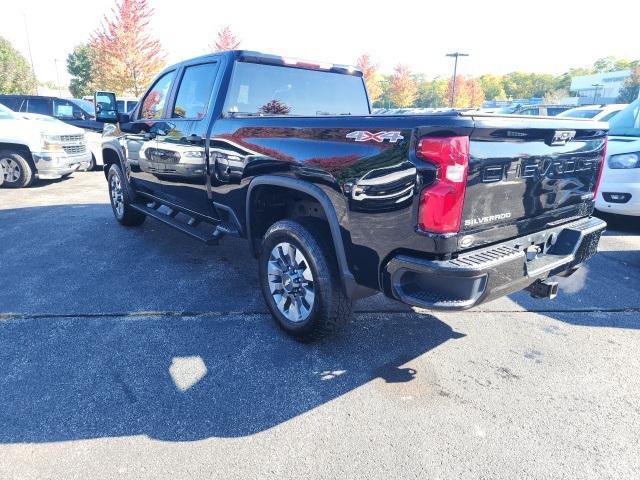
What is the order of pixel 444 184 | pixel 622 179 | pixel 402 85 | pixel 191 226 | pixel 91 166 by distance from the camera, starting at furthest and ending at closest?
pixel 402 85
pixel 91 166
pixel 622 179
pixel 191 226
pixel 444 184

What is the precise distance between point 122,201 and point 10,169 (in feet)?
16.4

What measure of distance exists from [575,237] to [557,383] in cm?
92

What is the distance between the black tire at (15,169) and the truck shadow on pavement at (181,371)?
717cm

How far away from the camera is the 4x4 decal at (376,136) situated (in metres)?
2.33

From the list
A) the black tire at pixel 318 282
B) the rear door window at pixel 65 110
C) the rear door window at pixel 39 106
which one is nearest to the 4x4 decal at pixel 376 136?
the black tire at pixel 318 282

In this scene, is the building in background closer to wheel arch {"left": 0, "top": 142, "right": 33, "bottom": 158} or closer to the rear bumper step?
wheel arch {"left": 0, "top": 142, "right": 33, "bottom": 158}

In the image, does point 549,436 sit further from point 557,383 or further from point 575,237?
point 575,237

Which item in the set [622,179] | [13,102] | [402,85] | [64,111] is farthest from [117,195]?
[402,85]

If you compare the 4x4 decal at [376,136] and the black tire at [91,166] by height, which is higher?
the 4x4 decal at [376,136]

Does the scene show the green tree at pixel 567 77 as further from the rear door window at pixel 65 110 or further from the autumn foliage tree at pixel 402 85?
the rear door window at pixel 65 110

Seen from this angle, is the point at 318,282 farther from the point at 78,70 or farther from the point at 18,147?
the point at 78,70

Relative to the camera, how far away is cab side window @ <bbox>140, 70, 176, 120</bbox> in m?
4.77

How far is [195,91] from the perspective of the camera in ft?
13.9

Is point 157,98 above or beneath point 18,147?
above
